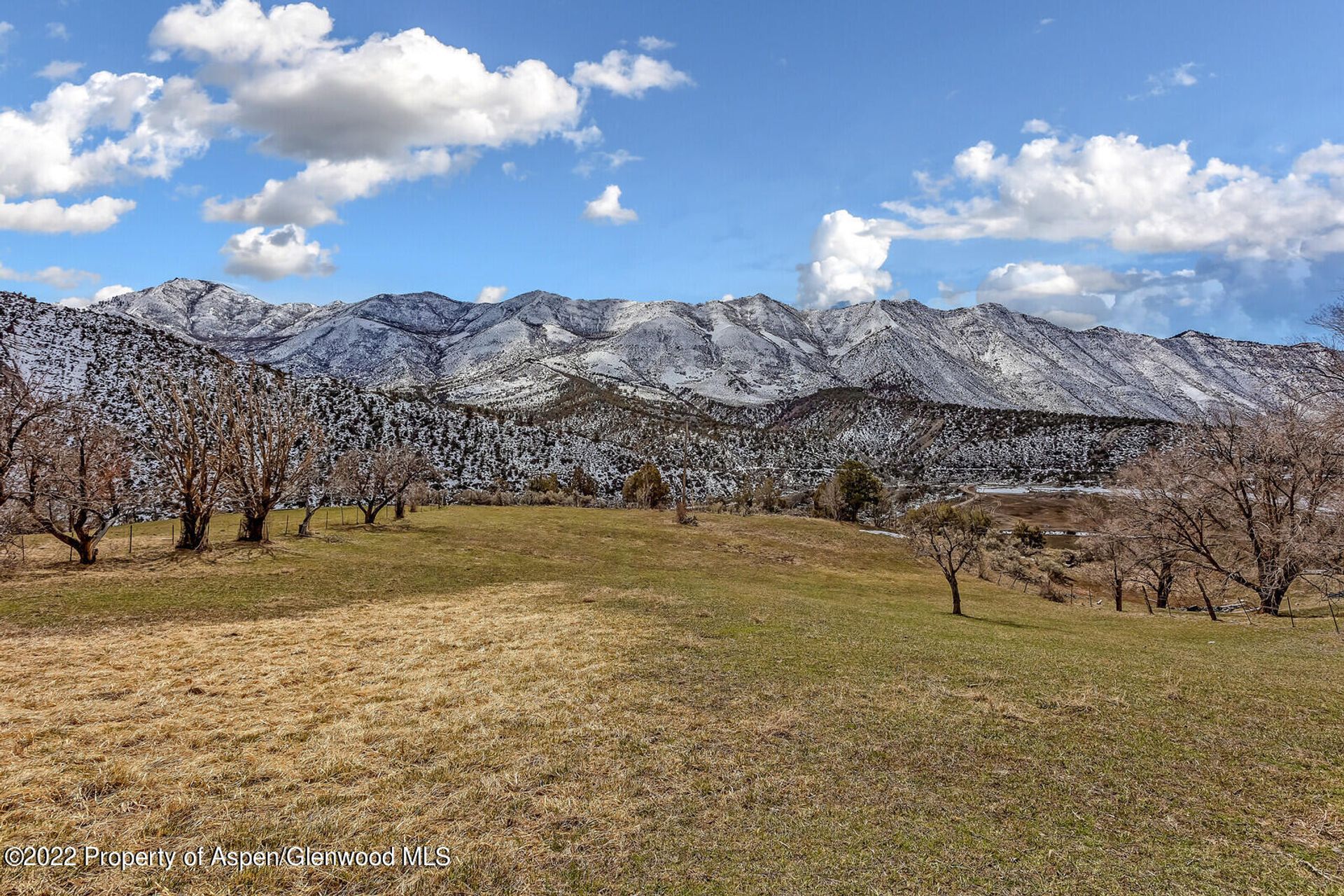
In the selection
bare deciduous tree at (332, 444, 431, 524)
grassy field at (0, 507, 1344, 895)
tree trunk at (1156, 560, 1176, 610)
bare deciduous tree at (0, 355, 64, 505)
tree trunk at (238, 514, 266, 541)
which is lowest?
tree trunk at (1156, 560, 1176, 610)

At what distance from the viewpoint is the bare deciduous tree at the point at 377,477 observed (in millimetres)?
41906

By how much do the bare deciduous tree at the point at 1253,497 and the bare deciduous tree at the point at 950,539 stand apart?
9600 millimetres

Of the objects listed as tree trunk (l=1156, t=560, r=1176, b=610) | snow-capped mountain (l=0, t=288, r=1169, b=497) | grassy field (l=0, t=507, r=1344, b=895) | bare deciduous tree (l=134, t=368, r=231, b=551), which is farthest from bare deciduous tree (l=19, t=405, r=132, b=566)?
tree trunk (l=1156, t=560, r=1176, b=610)

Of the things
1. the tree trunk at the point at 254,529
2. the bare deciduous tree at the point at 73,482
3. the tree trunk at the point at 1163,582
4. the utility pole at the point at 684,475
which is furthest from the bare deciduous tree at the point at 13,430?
the tree trunk at the point at 1163,582

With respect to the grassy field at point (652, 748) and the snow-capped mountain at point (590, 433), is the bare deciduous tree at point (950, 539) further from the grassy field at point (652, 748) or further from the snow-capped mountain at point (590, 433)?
the snow-capped mountain at point (590, 433)

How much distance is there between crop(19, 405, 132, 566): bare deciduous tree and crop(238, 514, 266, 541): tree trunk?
16.2ft

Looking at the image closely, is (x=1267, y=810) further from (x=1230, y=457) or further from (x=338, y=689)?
(x=1230, y=457)

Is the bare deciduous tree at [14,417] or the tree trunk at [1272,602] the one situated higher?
the bare deciduous tree at [14,417]

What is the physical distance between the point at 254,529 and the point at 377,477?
11.2 meters

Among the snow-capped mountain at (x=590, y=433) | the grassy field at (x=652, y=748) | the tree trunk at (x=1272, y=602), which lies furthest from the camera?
the snow-capped mountain at (x=590, y=433)

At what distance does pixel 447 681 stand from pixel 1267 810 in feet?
44.2

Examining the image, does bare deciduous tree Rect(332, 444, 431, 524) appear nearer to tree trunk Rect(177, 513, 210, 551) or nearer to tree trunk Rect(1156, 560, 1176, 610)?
tree trunk Rect(177, 513, 210, 551)

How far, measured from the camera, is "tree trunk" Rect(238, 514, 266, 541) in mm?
31469

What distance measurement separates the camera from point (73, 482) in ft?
74.8
